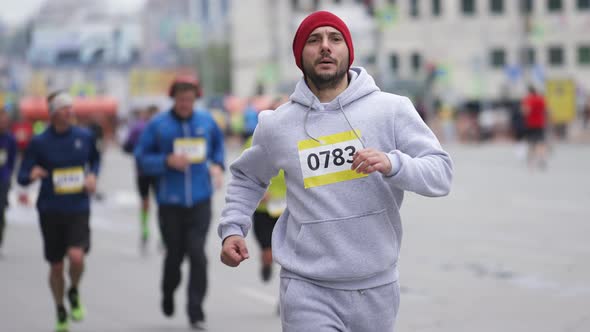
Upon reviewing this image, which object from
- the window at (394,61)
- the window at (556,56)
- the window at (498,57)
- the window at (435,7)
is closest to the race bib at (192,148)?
the window at (556,56)

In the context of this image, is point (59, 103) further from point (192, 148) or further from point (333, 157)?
point (333, 157)

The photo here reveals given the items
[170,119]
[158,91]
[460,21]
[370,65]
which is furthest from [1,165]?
[158,91]

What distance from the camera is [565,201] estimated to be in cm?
1933

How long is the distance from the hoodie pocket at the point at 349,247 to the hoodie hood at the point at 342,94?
1.44 feet

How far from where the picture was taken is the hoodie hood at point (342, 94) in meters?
4.79

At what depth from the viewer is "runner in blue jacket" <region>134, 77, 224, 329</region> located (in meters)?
9.16

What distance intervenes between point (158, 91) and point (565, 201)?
83394 mm

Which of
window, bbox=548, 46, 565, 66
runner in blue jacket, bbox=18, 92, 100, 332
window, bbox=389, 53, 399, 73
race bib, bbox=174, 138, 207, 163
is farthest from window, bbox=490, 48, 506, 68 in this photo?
runner in blue jacket, bbox=18, 92, 100, 332

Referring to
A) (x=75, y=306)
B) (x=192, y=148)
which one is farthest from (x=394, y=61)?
(x=75, y=306)

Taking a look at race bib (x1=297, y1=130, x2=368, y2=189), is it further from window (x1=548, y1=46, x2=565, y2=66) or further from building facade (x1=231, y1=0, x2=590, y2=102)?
window (x1=548, y1=46, x2=565, y2=66)

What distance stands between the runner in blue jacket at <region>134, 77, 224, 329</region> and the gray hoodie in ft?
14.2

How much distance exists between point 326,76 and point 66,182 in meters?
4.59

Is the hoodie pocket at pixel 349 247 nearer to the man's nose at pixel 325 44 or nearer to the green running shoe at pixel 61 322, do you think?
the man's nose at pixel 325 44

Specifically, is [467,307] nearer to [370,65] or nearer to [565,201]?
[565,201]
